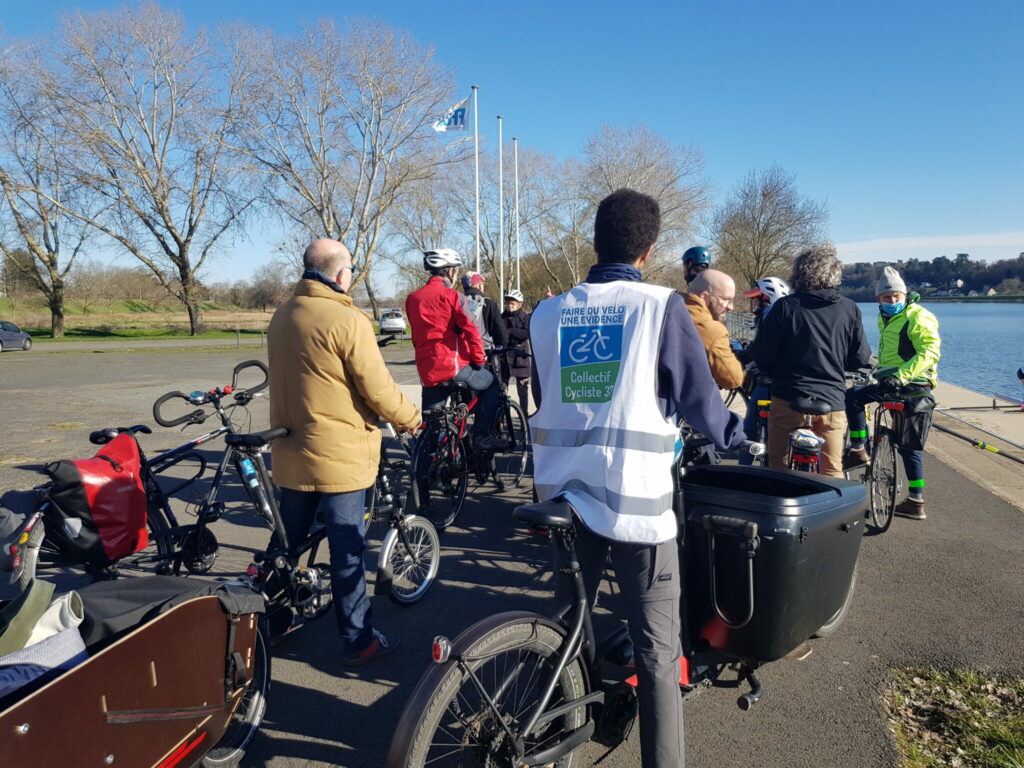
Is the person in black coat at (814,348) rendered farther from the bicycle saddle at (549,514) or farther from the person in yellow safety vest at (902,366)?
the bicycle saddle at (549,514)

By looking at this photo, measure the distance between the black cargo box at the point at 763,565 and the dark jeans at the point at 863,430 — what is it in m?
A: 3.32

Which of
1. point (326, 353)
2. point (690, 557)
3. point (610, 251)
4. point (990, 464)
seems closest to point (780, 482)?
point (690, 557)

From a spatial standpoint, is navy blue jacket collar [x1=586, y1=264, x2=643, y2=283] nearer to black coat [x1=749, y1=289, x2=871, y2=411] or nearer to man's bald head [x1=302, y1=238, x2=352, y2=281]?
man's bald head [x1=302, y1=238, x2=352, y2=281]

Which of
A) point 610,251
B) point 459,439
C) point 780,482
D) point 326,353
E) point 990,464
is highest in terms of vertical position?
point 610,251

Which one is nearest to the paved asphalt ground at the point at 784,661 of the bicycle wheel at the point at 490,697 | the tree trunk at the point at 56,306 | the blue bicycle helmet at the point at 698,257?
the bicycle wheel at the point at 490,697

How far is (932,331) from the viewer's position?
544 cm

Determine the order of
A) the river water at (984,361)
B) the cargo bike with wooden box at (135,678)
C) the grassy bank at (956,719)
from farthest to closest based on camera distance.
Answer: the river water at (984,361), the grassy bank at (956,719), the cargo bike with wooden box at (135,678)

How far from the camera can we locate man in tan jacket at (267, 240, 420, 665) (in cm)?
316

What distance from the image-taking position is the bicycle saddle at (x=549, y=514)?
205 cm

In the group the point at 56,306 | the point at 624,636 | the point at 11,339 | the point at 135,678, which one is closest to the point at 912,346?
the point at 624,636

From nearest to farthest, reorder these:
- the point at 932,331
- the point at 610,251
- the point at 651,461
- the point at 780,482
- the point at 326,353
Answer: the point at 651,461
the point at 610,251
the point at 780,482
the point at 326,353
the point at 932,331

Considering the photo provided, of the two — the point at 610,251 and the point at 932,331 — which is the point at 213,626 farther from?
the point at 932,331

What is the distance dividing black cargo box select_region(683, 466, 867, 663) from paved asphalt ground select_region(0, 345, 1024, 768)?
0.60 m

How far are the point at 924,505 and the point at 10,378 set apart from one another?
65.5 feet
